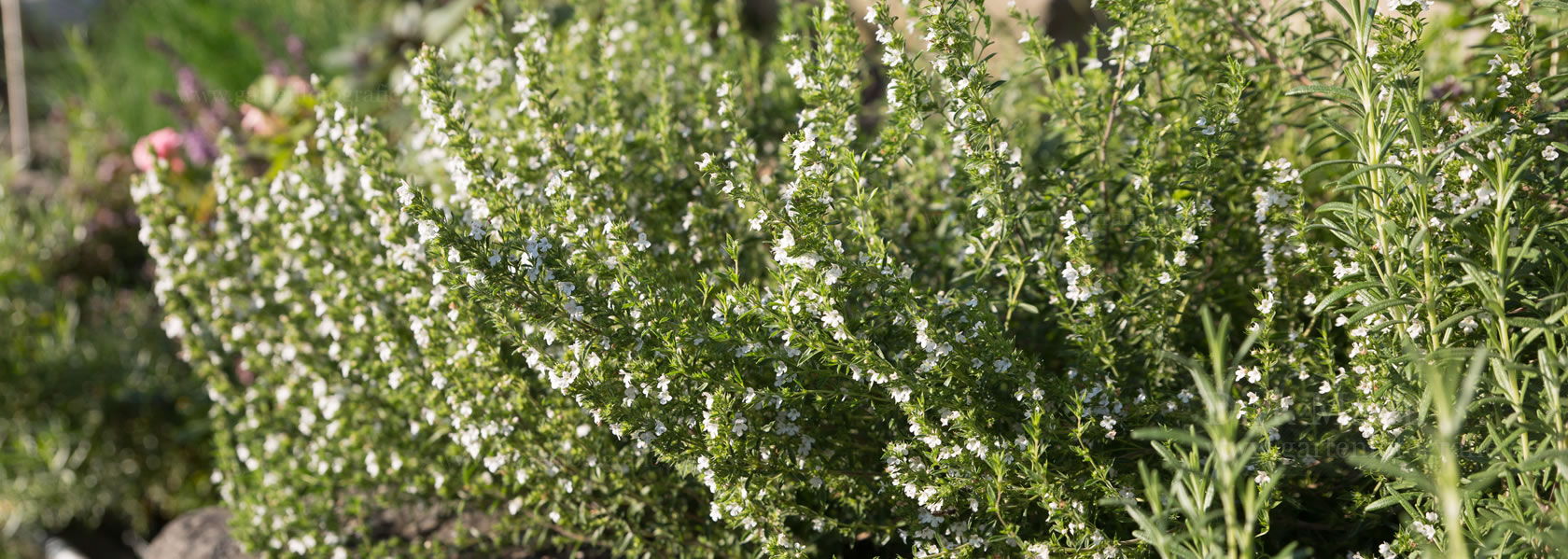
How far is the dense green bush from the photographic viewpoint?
147 inches

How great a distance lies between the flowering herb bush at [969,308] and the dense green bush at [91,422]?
1.45 meters

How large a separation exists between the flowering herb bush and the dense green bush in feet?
4.77

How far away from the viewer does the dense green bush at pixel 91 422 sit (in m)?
3.72

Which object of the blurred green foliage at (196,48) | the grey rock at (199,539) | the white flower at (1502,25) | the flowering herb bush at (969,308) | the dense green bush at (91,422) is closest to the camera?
the flowering herb bush at (969,308)

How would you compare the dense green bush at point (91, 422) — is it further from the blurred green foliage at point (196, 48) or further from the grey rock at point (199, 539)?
the blurred green foliage at point (196, 48)

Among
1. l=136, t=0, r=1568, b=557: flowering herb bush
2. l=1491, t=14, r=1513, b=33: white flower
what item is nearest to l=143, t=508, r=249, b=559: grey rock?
l=136, t=0, r=1568, b=557: flowering herb bush

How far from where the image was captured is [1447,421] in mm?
1020

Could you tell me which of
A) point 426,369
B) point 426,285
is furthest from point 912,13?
point 426,369

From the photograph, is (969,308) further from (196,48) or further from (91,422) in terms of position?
(196,48)

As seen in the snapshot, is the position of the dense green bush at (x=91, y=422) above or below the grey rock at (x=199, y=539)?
above

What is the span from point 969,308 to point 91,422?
343 centimetres

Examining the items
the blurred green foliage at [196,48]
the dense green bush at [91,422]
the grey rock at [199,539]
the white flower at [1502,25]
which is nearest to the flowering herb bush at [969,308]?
the white flower at [1502,25]

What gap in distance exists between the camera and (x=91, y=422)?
3.81 m

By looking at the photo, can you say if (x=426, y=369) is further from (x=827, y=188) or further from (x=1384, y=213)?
(x=1384, y=213)
